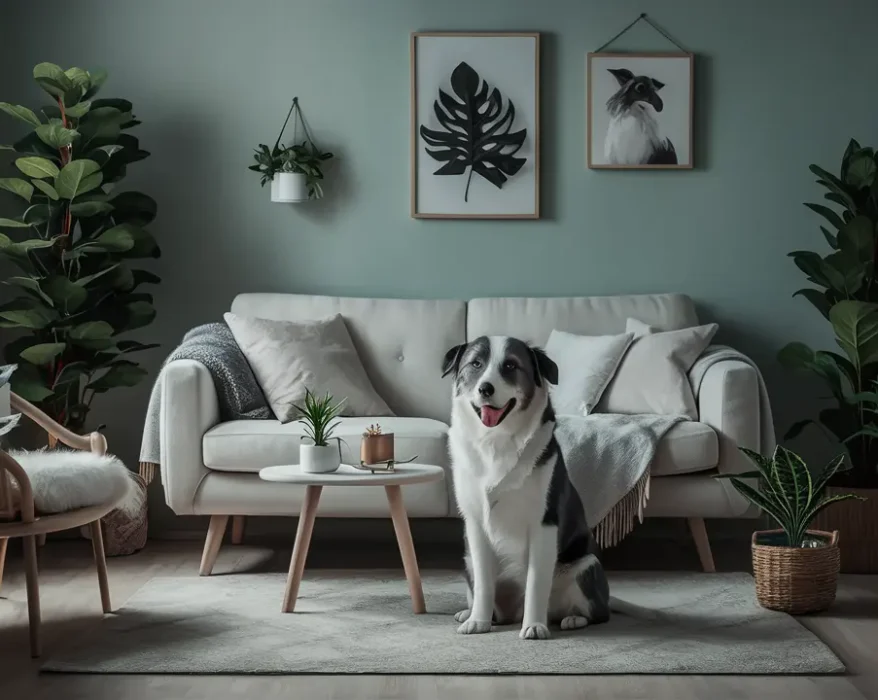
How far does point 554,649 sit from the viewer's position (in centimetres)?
297

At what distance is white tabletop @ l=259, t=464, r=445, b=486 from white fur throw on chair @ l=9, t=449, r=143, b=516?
41cm

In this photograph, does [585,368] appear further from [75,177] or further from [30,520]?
[30,520]

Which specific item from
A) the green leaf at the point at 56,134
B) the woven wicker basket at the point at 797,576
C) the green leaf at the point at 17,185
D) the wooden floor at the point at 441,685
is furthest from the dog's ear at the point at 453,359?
the green leaf at the point at 17,185

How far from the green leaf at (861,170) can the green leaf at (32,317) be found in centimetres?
293

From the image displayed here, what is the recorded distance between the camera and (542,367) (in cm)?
310

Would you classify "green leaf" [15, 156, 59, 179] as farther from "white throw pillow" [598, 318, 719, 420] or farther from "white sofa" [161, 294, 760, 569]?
"white throw pillow" [598, 318, 719, 420]

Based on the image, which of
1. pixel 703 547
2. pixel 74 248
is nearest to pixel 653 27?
pixel 703 547

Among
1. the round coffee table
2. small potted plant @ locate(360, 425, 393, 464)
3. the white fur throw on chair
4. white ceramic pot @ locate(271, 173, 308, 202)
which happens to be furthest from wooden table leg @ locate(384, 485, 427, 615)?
white ceramic pot @ locate(271, 173, 308, 202)

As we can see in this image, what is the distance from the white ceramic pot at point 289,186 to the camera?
4648 millimetres

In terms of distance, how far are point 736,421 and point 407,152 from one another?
1794mm

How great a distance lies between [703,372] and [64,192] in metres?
2.39

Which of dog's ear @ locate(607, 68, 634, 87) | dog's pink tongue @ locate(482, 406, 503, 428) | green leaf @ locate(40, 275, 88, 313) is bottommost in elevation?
dog's pink tongue @ locate(482, 406, 503, 428)

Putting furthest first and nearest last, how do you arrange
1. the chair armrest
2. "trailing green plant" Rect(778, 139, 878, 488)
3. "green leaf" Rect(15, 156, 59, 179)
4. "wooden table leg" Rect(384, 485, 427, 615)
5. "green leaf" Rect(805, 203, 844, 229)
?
"green leaf" Rect(805, 203, 844, 229), "green leaf" Rect(15, 156, 59, 179), "trailing green plant" Rect(778, 139, 878, 488), the chair armrest, "wooden table leg" Rect(384, 485, 427, 615)

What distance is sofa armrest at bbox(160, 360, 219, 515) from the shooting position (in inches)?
152
